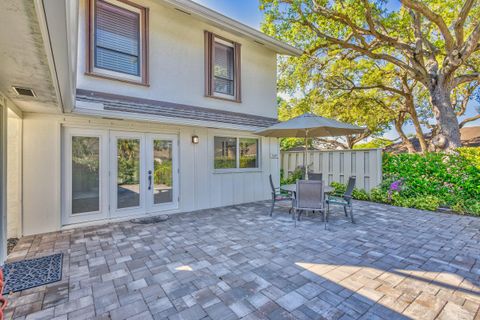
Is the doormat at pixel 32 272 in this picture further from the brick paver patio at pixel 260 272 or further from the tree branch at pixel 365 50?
the tree branch at pixel 365 50

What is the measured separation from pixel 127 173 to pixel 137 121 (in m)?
1.42

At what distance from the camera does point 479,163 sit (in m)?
6.79

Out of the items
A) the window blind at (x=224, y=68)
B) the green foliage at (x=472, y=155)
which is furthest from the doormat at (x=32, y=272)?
the green foliage at (x=472, y=155)

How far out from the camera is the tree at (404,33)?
339 inches

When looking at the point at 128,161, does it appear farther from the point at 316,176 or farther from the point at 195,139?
the point at 316,176

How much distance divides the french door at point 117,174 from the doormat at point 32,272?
72.2 inches

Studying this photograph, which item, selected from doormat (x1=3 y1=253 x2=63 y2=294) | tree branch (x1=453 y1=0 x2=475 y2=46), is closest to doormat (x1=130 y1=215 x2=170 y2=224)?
doormat (x1=3 y1=253 x2=63 y2=294)

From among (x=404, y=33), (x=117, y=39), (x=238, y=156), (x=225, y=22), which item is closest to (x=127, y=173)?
(x=117, y=39)

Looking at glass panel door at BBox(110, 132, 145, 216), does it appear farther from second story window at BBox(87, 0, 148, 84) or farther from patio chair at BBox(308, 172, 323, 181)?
patio chair at BBox(308, 172, 323, 181)

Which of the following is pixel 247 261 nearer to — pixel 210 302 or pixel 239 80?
pixel 210 302

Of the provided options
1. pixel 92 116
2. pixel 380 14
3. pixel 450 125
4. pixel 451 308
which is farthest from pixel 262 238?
pixel 380 14

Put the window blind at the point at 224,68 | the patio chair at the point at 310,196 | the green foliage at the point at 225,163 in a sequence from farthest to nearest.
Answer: the window blind at the point at 224,68 < the green foliage at the point at 225,163 < the patio chair at the point at 310,196

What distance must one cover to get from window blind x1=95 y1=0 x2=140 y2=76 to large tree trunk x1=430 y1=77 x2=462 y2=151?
1106 cm

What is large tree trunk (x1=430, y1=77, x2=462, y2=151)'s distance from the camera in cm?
894
